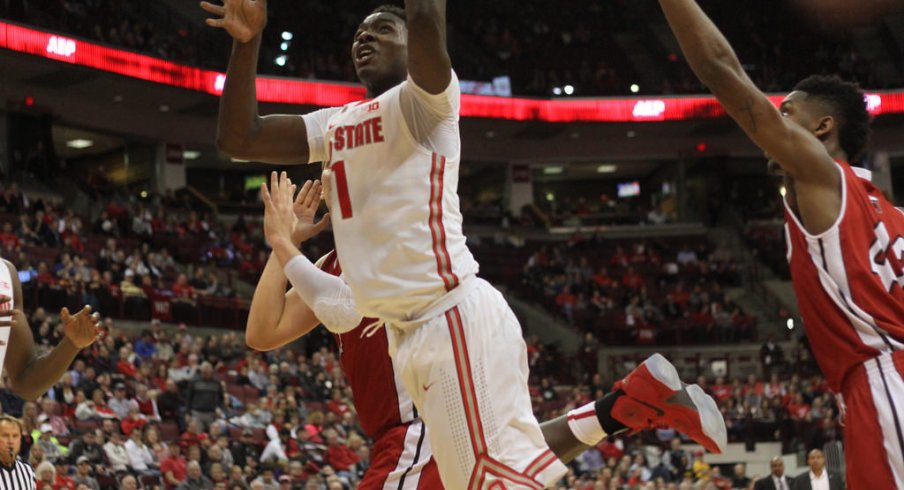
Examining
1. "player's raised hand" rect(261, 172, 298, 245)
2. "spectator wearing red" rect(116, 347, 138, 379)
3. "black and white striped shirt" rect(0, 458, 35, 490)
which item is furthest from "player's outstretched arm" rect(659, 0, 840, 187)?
"spectator wearing red" rect(116, 347, 138, 379)

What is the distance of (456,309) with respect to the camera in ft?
14.4

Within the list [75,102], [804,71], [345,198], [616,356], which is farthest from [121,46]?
[345,198]

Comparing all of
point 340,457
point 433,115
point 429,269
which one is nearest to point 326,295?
point 429,269

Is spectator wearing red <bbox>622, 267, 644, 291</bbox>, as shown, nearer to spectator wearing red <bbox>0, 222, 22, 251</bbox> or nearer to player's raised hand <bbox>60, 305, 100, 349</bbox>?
spectator wearing red <bbox>0, 222, 22, 251</bbox>

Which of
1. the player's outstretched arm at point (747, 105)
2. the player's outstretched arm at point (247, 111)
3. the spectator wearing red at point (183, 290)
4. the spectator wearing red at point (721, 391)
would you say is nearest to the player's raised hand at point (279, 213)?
the player's outstretched arm at point (247, 111)

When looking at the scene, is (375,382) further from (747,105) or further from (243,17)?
(747,105)

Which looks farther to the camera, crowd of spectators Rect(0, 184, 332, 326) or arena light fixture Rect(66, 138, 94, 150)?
arena light fixture Rect(66, 138, 94, 150)

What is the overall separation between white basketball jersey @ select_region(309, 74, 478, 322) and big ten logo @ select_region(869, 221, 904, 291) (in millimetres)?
1433

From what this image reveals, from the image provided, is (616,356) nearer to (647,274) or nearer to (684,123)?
(647,274)

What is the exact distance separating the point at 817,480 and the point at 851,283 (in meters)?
10.2

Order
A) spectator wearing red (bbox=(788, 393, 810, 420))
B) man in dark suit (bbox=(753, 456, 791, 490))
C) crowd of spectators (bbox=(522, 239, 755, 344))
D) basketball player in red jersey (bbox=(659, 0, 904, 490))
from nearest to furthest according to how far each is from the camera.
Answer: basketball player in red jersey (bbox=(659, 0, 904, 490)) < man in dark suit (bbox=(753, 456, 791, 490)) < spectator wearing red (bbox=(788, 393, 810, 420)) < crowd of spectators (bbox=(522, 239, 755, 344))

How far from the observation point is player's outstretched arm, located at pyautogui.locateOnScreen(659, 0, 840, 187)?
4262 millimetres

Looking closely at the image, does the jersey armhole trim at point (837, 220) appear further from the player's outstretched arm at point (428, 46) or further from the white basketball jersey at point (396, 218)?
the player's outstretched arm at point (428, 46)

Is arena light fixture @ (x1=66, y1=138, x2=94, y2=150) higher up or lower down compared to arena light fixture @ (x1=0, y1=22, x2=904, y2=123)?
lower down
